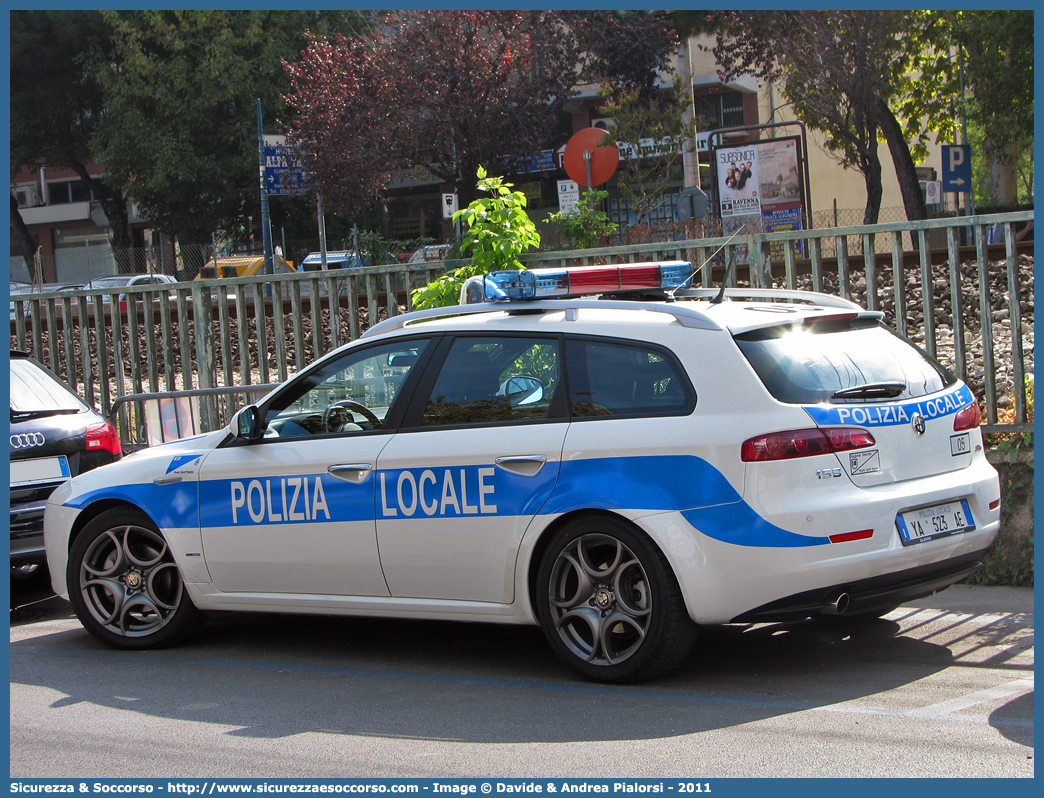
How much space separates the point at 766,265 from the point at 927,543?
3.55 meters

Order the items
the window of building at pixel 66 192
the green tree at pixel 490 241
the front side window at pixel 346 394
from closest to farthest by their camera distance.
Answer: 1. the front side window at pixel 346 394
2. the green tree at pixel 490 241
3. the window of building at pixel 66 192

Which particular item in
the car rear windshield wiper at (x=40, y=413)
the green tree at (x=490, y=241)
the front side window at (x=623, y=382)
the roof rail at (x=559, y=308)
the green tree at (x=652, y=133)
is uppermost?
the green tree at (x=652, y=133)

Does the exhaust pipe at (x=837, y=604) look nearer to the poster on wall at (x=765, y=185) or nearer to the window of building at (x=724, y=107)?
the poster on wall at (x=765, y=185)

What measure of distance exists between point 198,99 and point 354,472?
34.5 metres

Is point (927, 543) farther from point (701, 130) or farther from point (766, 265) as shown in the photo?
point (701, 130)

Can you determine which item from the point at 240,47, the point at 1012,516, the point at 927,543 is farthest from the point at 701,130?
the point at 927,543

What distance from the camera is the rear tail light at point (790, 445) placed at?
14.8 feet

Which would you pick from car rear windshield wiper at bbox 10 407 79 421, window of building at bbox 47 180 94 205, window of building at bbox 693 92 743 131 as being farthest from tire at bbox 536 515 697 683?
window of building at bbox 47 180 94 205

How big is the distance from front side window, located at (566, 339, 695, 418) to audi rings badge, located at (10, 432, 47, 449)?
12.8 feet

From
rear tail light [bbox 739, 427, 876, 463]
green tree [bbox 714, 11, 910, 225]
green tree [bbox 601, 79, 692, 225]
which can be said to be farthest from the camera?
green tree [bbox 601, 79, 692, 225]

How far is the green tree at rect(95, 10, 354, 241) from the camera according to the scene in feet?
122

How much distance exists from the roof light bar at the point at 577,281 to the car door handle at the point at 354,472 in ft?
3.28

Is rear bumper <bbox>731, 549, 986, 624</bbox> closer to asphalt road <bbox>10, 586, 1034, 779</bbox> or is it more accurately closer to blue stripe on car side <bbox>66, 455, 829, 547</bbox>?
blue stripe on car side <bbox>66, 455, 829, 547</bbox>

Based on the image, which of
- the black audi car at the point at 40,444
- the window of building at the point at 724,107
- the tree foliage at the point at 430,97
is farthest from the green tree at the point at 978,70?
the black audi car at the point at 40,444
